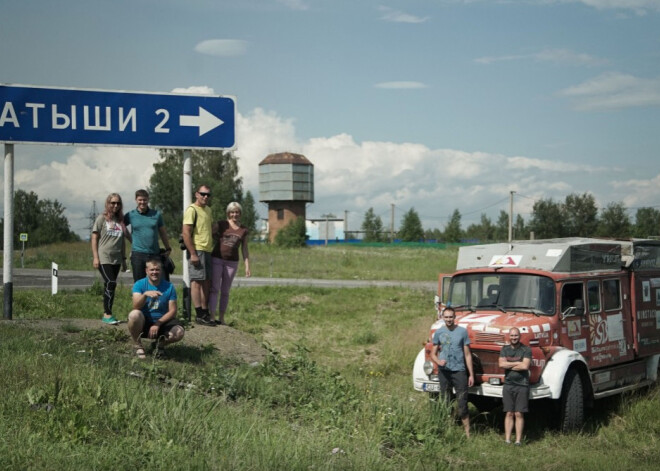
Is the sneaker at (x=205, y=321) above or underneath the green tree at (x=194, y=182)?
underneath

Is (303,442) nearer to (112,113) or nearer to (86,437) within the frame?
(86,437)

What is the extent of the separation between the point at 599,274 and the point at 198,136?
6.90 m

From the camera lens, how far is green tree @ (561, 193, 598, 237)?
74.0m

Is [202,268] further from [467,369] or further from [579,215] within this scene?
[579,215]

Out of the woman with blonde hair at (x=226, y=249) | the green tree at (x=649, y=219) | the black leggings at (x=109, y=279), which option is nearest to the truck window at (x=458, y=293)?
the woman with blonde hair at (x=226, y=249)

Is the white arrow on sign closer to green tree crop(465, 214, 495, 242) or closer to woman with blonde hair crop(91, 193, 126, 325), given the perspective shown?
woman with blonde hair crop(91, 193, 126, 325)

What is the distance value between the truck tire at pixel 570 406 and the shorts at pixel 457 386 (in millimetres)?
1272

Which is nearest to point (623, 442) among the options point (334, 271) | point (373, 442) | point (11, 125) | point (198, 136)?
point (373, 442)

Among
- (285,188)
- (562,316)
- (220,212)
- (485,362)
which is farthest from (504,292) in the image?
(285,188)

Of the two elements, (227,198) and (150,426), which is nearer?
(150,426)

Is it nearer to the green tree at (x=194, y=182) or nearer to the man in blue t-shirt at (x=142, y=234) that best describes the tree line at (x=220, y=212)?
the green tree at (x=194, y=182)

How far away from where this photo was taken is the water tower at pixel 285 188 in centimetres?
9319

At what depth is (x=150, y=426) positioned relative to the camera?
21.8ft

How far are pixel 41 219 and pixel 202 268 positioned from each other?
81.0m
